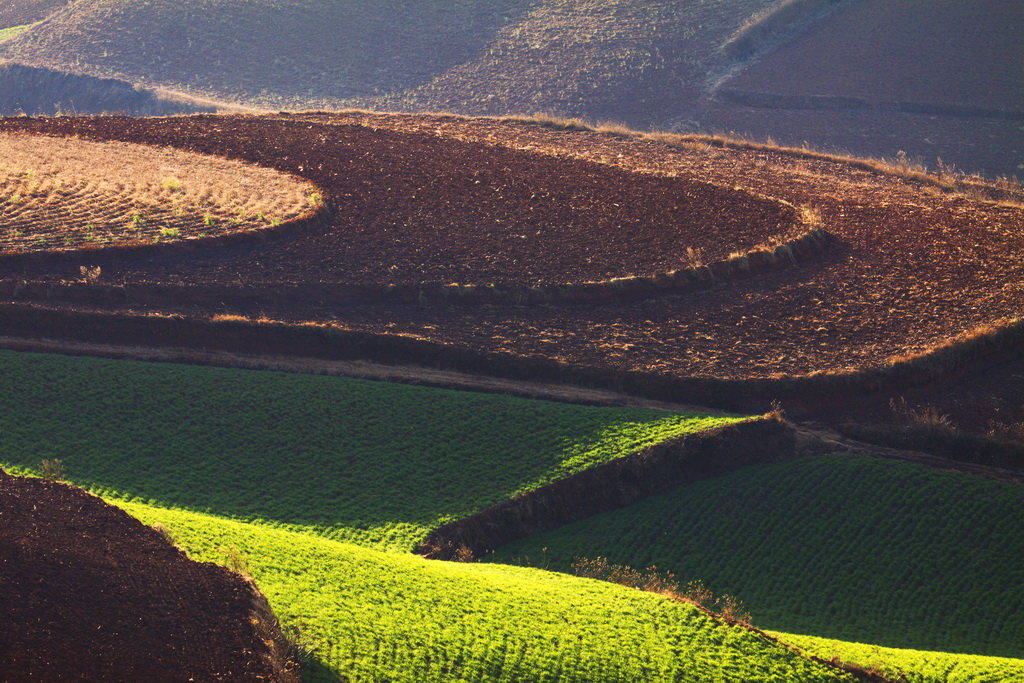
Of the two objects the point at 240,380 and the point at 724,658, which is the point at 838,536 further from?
the point at 240,380

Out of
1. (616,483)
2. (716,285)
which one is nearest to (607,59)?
(716,285)

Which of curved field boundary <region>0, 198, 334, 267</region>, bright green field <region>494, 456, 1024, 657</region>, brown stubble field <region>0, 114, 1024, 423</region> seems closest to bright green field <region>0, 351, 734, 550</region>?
bright green field <region>494, 456, 1024, 657</region>

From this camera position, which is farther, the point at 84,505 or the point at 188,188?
the point at 188,188

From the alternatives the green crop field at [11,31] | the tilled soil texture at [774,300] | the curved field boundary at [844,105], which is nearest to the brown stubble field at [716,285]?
the tilled soil texture at [774,300]

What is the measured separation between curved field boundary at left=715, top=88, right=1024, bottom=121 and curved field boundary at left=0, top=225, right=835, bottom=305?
43900 mm

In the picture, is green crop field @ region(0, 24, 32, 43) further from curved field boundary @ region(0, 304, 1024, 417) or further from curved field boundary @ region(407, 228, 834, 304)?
curved field boundary @ region(407, 228, 834, 304)

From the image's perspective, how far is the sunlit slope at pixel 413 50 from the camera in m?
84.4

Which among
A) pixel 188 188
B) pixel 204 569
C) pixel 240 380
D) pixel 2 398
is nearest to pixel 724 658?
pixel 204 569

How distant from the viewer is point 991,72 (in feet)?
266

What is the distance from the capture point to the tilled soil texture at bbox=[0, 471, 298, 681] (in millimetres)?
16688

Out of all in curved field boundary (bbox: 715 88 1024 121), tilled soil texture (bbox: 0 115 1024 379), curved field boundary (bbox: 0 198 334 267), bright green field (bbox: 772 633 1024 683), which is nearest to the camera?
bright green field (bbox: 772 633 1024 683)

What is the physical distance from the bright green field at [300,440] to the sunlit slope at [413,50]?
5446 centimetres

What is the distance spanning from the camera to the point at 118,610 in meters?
17.9

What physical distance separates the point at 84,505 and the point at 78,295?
545 inches
